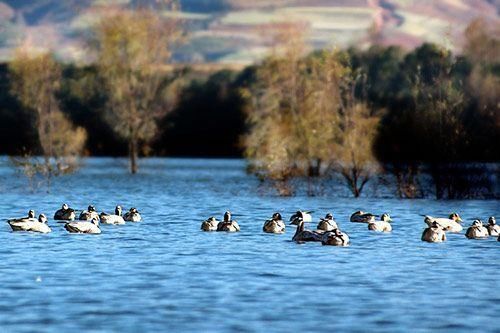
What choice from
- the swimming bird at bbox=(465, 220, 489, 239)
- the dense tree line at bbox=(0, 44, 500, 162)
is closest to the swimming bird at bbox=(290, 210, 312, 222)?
the swimming bird at bbox=(465, 220, 489, 239)

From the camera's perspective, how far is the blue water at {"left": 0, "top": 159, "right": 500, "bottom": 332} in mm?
20250

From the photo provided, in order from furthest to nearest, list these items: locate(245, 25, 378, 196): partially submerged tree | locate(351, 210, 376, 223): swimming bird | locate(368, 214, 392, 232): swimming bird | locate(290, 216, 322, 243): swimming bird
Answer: locate(245, 25, 378, 196): partially submerged tree → locate(351, 210, 376, 223): swimming bird → locate(368, 214, 392, 232): swimming bird → locate(290, 216, 322, 243): swimming bird

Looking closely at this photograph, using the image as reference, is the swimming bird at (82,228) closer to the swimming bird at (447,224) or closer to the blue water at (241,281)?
the blue water at (241,281)

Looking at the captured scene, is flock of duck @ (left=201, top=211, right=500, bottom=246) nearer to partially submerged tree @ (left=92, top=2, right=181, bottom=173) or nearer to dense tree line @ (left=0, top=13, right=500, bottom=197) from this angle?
dense tree line @ (left=0, top=13, right=500, bottom=197)

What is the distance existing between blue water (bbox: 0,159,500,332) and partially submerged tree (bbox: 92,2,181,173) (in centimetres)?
5107

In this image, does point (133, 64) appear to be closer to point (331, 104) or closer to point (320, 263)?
point (331, 104)

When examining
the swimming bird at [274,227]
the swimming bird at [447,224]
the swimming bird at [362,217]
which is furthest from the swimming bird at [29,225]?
the swimming bird at [447,224]

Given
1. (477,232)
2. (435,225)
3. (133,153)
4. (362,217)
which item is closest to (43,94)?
(133,153)

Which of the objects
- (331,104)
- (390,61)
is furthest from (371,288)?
(390,61)

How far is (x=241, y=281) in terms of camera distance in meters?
25.6

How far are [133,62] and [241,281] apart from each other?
73436 millimetres

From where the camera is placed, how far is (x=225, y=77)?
174500mm

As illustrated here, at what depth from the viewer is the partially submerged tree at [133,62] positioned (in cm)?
9631

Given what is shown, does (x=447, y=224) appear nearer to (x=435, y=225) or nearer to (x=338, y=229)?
(x=435, y=225)
